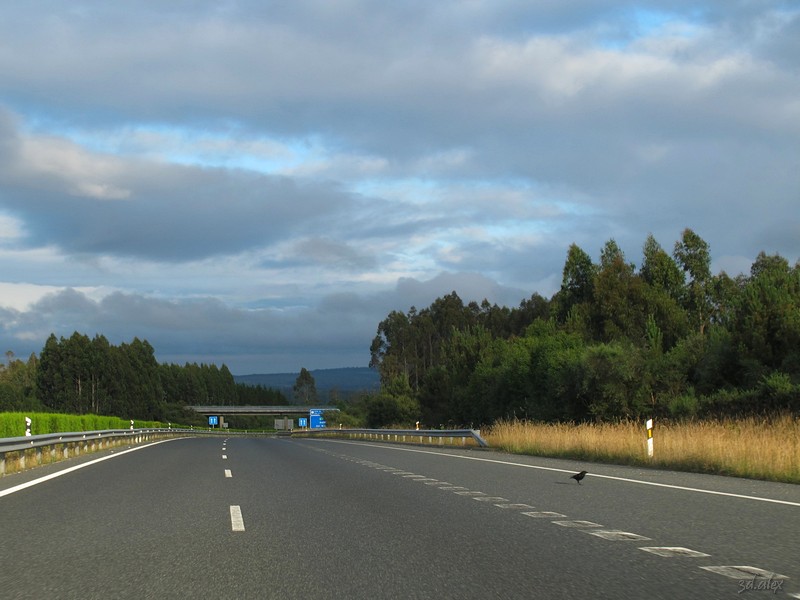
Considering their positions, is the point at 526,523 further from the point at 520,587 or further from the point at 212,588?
the point at 212,588

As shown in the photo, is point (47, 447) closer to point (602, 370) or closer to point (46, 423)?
point (46, 423)

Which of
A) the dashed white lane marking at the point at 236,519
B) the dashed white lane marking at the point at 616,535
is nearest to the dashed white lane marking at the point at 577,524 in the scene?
the dashed white lane marking at the point at 616,535

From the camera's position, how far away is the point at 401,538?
888 centimetres

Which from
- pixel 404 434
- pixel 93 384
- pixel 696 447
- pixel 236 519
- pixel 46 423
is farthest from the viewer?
pixel 93 384

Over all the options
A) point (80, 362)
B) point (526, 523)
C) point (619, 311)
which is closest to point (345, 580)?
point (526, 523)

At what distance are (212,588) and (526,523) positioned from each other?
4589mm

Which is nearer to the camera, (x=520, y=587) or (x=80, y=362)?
(x=520, y=587)

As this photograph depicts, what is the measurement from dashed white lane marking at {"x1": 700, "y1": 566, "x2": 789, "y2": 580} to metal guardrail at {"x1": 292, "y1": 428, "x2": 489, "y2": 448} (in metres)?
25.7

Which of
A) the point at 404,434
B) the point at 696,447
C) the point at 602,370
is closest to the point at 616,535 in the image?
the point at 696,447

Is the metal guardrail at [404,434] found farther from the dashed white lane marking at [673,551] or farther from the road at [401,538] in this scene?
the dashed white lane marking at [673,551]

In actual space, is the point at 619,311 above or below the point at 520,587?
above

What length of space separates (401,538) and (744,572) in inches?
138

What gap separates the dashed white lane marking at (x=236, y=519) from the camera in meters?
9.86

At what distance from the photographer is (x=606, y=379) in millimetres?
53469
